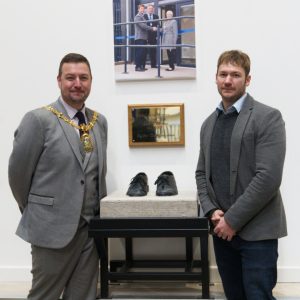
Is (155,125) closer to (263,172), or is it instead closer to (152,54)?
(152,54)

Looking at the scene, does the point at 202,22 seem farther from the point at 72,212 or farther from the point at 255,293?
the point at 255,293

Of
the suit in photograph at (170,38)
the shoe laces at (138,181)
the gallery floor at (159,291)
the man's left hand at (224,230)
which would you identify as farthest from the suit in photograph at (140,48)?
the gallery floor at (159,291)

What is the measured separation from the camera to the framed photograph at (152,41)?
2.53 metres

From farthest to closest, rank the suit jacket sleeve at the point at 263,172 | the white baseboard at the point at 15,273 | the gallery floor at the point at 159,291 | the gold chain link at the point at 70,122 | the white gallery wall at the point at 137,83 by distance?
the white baseboard at the point at 15,273
the white gallery wall at the point at 137,83
the gallery floor at the point at 159,291
the gold chain link at the point at 70,122
the suit jacket sleeve at the point at 263,172

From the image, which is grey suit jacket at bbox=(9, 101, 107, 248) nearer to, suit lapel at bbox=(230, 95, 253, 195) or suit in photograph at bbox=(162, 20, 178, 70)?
suit lapel at bbox=(230, 95, 253, 195)

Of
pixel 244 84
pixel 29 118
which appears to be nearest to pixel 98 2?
pixel 29 118

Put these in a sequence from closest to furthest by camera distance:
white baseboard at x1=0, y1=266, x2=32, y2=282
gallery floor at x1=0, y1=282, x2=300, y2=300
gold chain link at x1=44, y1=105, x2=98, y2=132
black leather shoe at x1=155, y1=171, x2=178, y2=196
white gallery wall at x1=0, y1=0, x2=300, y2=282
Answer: gold chain link at x1=44, y1=105, x2=98, y2=132, black leather shoe at x1=155, y1=171, x2=178, y2=196, gallery floor at x1=0, y1=282, x2=300, y2=300, white gallery wall at x1=0, y1=0, x2=300, y2=282, white baseboard at x1=0, y1=266, x2=32, y2=282

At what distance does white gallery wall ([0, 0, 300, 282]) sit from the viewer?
8.18 ft

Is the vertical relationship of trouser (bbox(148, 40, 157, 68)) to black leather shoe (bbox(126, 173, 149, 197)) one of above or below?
above

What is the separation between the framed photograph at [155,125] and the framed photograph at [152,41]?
173 millimetres

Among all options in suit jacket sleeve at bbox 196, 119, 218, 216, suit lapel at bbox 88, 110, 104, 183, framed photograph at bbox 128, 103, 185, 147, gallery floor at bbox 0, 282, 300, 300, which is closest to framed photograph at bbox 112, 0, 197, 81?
framed photograph at bbox 128, 103, 185, 147

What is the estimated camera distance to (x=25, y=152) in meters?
1.98

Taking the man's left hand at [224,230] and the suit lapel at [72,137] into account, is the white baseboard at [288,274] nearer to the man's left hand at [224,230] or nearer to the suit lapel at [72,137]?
the man's left hand at [224,230]

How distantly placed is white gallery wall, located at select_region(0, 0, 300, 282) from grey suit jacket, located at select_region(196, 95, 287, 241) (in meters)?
0.70
